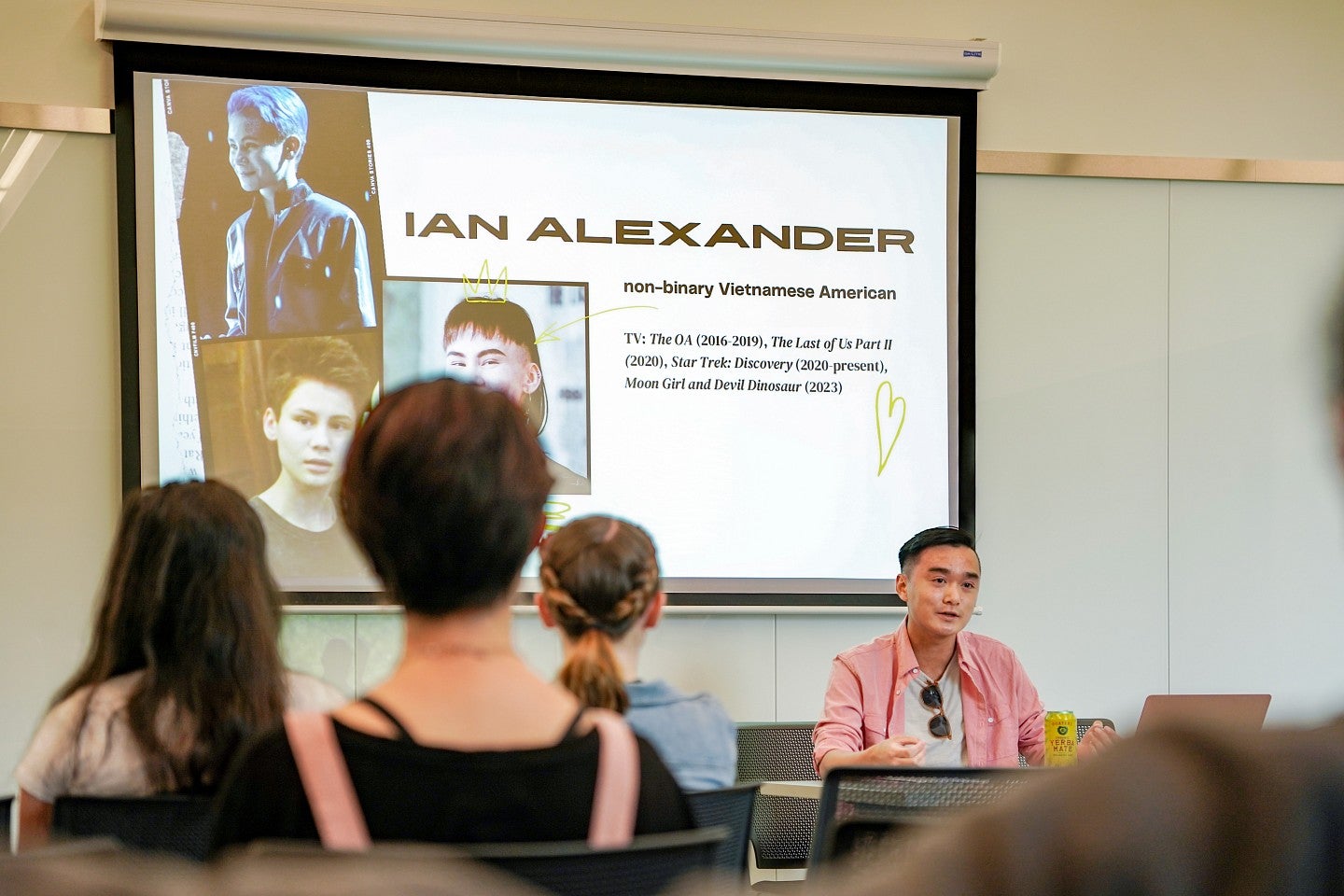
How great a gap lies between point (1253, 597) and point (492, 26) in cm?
350

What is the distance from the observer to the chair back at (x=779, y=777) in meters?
2.92

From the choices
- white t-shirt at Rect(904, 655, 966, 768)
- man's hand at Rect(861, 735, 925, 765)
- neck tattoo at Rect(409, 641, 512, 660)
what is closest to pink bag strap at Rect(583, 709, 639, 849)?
neck tattoo at Rect(409, 641, 512, 660)

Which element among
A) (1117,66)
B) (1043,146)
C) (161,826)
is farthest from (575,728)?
(1117,66)

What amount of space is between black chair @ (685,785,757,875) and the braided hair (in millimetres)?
342

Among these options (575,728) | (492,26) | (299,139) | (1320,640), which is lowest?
(1320,640)

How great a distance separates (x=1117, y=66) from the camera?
199 inches

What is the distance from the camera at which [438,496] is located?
49.3 inches

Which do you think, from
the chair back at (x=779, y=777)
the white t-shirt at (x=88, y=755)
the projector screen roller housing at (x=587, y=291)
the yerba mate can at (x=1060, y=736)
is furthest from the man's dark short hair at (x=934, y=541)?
the white t-shirt at (x=88, y=755)

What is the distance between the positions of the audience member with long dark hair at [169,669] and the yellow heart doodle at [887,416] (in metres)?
3.02

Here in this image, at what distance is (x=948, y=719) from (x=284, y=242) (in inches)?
105

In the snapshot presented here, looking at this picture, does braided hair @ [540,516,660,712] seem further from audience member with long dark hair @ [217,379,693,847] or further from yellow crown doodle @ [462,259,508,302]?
yellow crown doodle @ [462,259,508,302]

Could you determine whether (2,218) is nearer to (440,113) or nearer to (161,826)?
(440,113)

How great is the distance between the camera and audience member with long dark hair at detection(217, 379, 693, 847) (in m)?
1.11

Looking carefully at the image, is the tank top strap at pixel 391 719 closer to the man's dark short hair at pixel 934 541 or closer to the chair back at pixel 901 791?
the chair back at pixel 901 791
